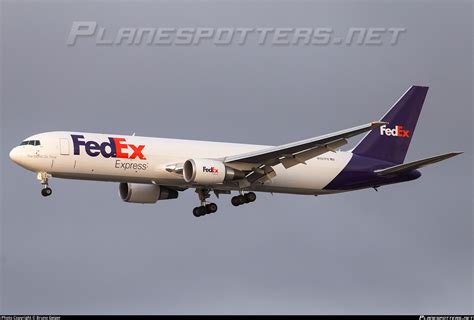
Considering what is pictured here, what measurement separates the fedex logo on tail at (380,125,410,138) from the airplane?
2.3 inches

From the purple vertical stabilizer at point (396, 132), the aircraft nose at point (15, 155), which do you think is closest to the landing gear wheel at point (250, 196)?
the purple vertical stabilizer at point (396, 132)

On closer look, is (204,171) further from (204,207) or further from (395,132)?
(395,132)

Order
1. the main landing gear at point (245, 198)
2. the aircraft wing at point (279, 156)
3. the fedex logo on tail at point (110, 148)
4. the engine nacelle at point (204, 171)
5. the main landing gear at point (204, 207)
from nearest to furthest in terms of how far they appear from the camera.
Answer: the aircraft wing at point (279, 156), the fedex logo on tail at point (110, 148), the engine nacelle at point (204, 171), the main landing gear at point (245, 198), the main landing gear at point (204, 207)

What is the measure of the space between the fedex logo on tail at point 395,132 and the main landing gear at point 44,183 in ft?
64.7

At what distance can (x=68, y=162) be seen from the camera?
5897 cm

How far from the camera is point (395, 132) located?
223ft

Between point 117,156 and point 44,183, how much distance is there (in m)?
3.89

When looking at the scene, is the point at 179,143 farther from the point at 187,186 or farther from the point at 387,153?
the point at 387,153

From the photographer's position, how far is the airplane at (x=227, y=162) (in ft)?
194

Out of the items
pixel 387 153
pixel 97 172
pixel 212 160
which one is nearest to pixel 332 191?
pixel 387 153

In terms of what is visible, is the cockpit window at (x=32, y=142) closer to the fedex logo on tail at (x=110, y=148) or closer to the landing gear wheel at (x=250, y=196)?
the fedex logo on tail at (x=110, y=148)

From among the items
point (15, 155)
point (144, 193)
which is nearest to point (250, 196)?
point (144, 193)

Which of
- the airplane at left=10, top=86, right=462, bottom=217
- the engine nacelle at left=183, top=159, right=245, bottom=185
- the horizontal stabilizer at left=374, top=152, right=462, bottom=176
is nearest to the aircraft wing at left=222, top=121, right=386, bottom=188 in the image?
the airplane at left=10, top=86, right=462, bottom=217

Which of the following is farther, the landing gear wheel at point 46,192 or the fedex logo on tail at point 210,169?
the fedex logo on tail at point 210,169
